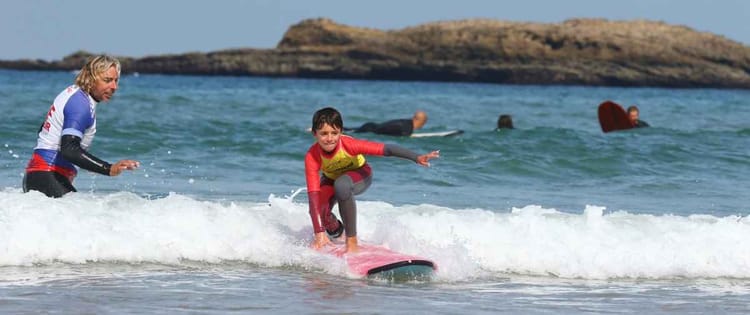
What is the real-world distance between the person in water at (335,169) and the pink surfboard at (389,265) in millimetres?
158

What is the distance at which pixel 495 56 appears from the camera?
479ft

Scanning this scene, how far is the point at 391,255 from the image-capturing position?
8.16 metres

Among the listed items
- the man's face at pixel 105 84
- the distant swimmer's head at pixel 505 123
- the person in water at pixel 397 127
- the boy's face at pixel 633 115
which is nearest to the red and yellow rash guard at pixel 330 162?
the man's face at pixel 105 84

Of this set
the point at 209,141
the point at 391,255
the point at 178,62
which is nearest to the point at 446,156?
the point at 209,141

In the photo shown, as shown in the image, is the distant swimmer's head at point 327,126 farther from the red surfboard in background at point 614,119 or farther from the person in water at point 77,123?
the red surfboard in background at point 614,119

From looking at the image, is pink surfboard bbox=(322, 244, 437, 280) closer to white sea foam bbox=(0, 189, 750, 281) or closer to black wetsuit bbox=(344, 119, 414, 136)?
white sea foam bbox=(0, 189, 750, 281)

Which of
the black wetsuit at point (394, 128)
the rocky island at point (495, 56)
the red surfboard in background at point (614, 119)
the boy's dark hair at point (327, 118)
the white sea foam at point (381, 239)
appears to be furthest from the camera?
the rocky island at point (495, 56)

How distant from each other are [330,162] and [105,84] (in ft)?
5.18

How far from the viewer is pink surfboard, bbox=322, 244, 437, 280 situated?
794 cm

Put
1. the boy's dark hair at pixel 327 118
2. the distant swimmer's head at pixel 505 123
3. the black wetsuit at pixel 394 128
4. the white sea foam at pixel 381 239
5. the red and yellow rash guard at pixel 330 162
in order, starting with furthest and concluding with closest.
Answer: the distant swimmer's head at pixel 505 123, the black wetsuit at pixel 394 128, the white sea foam at pixel 381 239, the red and yellow rash guard at pixel 330 162, the boy's dark hair at pixel 327 118

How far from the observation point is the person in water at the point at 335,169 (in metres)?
7.91

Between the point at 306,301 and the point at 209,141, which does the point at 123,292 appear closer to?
the point at 306,301

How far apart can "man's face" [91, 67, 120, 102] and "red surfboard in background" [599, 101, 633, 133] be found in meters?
18.2

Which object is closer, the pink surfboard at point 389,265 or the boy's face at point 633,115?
the pink surfboard at point 389,265
